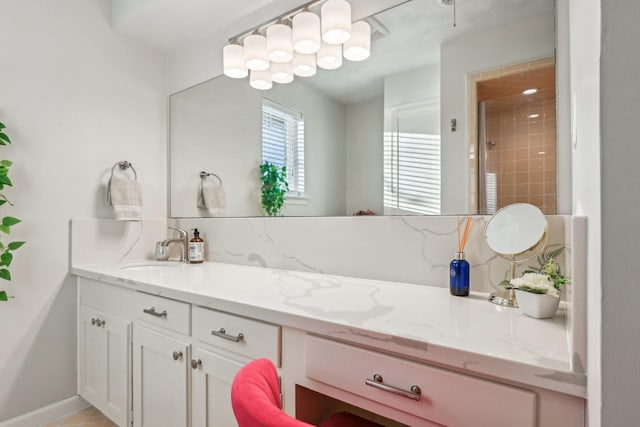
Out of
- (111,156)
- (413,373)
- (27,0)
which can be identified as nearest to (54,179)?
(111,156)

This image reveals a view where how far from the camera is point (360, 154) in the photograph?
1580 mm

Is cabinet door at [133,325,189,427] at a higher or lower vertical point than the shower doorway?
lower

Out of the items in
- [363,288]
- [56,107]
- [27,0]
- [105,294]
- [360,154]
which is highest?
[27,0]

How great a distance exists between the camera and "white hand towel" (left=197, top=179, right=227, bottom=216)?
7.11ft

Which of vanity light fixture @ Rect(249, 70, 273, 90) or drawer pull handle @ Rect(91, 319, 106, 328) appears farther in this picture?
vanity light fixture @ Rect(249, 70, 273, 90)

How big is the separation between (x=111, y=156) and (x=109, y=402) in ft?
4.45

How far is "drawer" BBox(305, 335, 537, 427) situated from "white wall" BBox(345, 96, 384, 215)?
760mm

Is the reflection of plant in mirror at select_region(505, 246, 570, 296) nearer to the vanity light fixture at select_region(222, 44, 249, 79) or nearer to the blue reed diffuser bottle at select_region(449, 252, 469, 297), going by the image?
the blue reed diffuser bottle at select_region(449, 252, 469, 297)

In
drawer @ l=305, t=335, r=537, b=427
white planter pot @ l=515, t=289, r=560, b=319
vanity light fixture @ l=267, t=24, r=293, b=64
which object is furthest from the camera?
vanity light fixture @ l=267, t=24, r=293, b=64

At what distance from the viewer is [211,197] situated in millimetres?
2209

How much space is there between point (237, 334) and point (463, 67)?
129 cm

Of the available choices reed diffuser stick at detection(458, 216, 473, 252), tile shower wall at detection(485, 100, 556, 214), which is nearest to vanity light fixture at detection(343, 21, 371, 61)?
tile shower wall at detection(485, 100, 556, 214)

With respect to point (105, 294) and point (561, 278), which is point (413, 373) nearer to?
point (561, 278)

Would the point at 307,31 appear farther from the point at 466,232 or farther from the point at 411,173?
the point at 466,232
